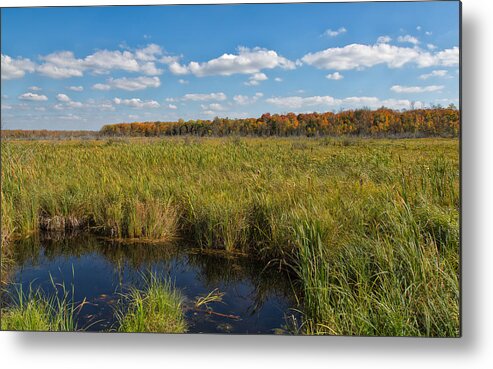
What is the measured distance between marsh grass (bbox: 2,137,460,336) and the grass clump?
0.83 metres

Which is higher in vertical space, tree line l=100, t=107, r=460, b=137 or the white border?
tree line l=100, t=107, r=460, b=137

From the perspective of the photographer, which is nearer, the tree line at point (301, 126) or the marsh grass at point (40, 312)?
the marsh grass at point (40, 312)

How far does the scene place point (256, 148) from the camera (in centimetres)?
377

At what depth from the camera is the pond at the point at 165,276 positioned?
262cm

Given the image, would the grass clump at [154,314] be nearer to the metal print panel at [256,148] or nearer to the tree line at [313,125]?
the metal print panel at [256,148]

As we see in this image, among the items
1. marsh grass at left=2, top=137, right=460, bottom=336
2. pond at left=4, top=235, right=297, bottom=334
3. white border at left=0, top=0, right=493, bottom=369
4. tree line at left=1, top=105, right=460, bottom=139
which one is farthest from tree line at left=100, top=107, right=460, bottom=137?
pond at left=4, top=235, right=297, bottom=334

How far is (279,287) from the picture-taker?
294 centimetres

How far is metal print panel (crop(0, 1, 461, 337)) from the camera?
8.36 ft

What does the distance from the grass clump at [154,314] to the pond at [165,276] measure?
0.08 m

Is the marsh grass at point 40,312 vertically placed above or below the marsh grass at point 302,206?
below

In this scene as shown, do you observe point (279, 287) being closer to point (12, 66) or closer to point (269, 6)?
point (269, 6)

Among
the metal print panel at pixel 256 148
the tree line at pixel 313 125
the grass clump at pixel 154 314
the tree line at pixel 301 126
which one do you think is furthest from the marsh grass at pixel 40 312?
the tree line at pixel 313 125

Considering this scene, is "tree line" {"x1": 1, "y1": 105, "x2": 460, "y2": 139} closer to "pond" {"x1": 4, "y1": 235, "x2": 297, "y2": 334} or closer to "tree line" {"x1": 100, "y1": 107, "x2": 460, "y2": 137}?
"tree line" {"x1": 100, "y1": 107, "x2": 460, "y2": 137}

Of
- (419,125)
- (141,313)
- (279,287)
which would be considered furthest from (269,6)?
(141,313)
